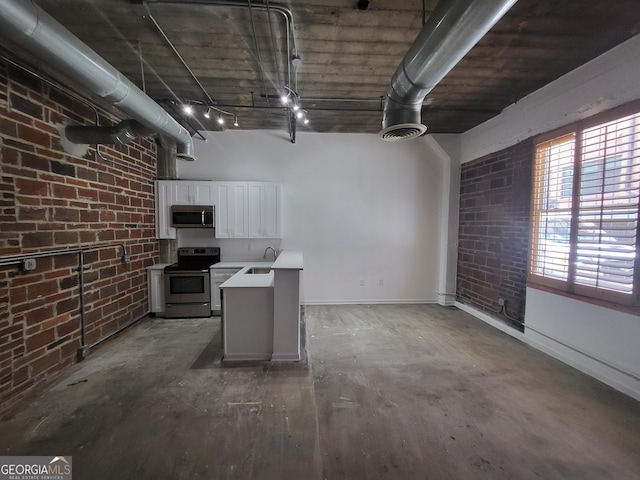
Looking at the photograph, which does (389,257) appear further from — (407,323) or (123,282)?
(123,282)

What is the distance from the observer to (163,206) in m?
4.21

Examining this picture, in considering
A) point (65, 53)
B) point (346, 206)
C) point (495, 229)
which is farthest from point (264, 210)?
point (495, 229)

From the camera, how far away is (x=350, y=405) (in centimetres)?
212

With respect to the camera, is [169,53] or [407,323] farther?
[407,323]

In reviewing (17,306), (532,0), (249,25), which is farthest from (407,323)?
(17,306)

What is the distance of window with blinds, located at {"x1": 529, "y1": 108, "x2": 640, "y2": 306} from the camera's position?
229 cm

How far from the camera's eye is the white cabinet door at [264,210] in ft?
14.1

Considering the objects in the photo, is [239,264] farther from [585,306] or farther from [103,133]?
[585,306]

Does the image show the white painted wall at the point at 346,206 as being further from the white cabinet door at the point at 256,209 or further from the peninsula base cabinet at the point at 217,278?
the peninsula base cabinet at the point at 217,278

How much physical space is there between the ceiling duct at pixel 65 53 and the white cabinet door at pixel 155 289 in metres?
2.51

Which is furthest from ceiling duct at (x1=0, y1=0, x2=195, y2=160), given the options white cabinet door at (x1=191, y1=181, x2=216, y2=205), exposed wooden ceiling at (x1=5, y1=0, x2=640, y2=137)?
white cabinet door at (x1=191, y1=181, x2=216, y2=205)

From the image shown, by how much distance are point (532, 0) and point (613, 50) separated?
1.30 metres

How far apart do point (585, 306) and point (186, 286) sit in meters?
5.11

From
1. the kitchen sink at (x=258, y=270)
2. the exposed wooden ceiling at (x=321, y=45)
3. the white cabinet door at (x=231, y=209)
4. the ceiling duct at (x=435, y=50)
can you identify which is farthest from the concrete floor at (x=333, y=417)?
the exposed wooden ceiling at (x=321, y=45)
